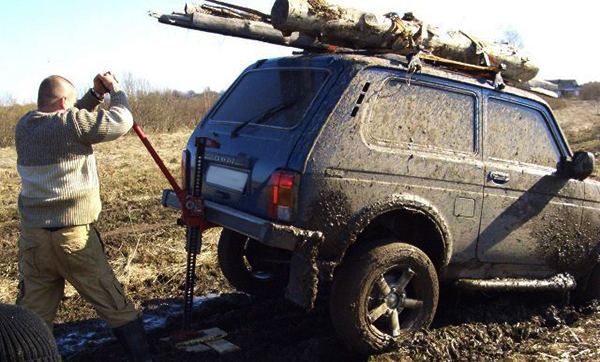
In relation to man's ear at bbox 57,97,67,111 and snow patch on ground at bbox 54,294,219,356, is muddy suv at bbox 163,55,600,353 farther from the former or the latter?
man's ear at bbox 57,97,67,111

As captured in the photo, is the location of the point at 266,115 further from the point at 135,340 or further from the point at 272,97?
the point at 135,340

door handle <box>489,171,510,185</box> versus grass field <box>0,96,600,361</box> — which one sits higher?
door handle <box>489,171,510,185</box>

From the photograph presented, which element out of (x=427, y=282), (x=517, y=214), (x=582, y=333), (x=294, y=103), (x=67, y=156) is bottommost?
(x=582, y=333)

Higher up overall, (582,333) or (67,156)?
(67,156)

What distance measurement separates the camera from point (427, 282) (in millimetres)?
4215

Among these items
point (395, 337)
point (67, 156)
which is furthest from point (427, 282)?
point (67, 156)

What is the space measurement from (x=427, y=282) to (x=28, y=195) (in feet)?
8.80

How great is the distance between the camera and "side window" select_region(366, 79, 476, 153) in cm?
405

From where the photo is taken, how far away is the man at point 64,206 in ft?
12.0

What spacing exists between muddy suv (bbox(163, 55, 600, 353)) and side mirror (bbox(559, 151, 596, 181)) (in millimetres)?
11

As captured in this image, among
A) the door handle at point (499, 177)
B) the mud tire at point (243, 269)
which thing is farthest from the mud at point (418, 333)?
the door handle at point (499, 177)

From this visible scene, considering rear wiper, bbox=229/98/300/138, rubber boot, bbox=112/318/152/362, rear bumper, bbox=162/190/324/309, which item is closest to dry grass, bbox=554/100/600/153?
rear wiper, bbox=229/98/300/138

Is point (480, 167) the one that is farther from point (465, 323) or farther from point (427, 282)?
point (465, 323)

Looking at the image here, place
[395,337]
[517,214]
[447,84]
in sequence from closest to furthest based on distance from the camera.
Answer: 1. [395,337]
2. [447,84]
3. [517,214]
